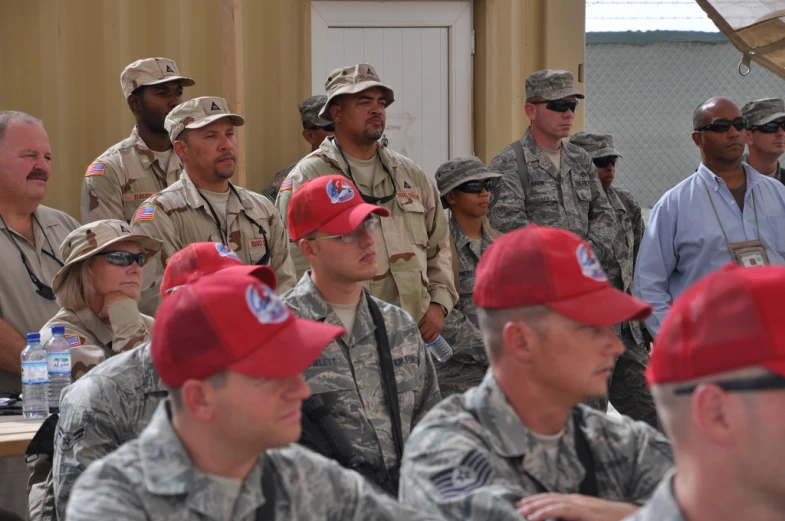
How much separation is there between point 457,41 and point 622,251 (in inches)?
91.0

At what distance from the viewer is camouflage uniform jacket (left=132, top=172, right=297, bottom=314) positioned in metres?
5.47

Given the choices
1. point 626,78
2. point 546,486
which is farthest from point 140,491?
point 626,78

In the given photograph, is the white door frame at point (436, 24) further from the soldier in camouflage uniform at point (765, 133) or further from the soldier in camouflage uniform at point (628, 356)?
the soldier in camouflage uniform at point (765, 133)

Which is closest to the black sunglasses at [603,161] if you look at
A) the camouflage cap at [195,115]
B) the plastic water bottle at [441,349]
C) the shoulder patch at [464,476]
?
the plastic water bottle at [441,349]

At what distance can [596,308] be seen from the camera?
2572mm

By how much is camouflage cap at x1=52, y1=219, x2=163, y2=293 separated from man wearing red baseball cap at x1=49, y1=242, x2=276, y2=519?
1016 millimetres

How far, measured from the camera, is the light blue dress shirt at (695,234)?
5.67m

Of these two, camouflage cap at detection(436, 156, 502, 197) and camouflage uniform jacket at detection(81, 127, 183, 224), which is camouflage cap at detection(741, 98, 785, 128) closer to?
camouflage cap at detection(436, 156, 502, 197)

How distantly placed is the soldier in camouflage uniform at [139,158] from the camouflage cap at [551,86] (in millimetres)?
2167

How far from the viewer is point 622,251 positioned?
6.83 meters

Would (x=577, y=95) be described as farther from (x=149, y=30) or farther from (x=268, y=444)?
(x=268, y=444)

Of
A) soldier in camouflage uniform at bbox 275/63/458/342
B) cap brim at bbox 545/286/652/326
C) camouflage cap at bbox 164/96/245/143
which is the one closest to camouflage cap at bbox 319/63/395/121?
soldier in camouflage uniform at bbox 275/63/458/342

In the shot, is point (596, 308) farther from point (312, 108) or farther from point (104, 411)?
point (312, 108)

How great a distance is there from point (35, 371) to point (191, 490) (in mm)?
2388
